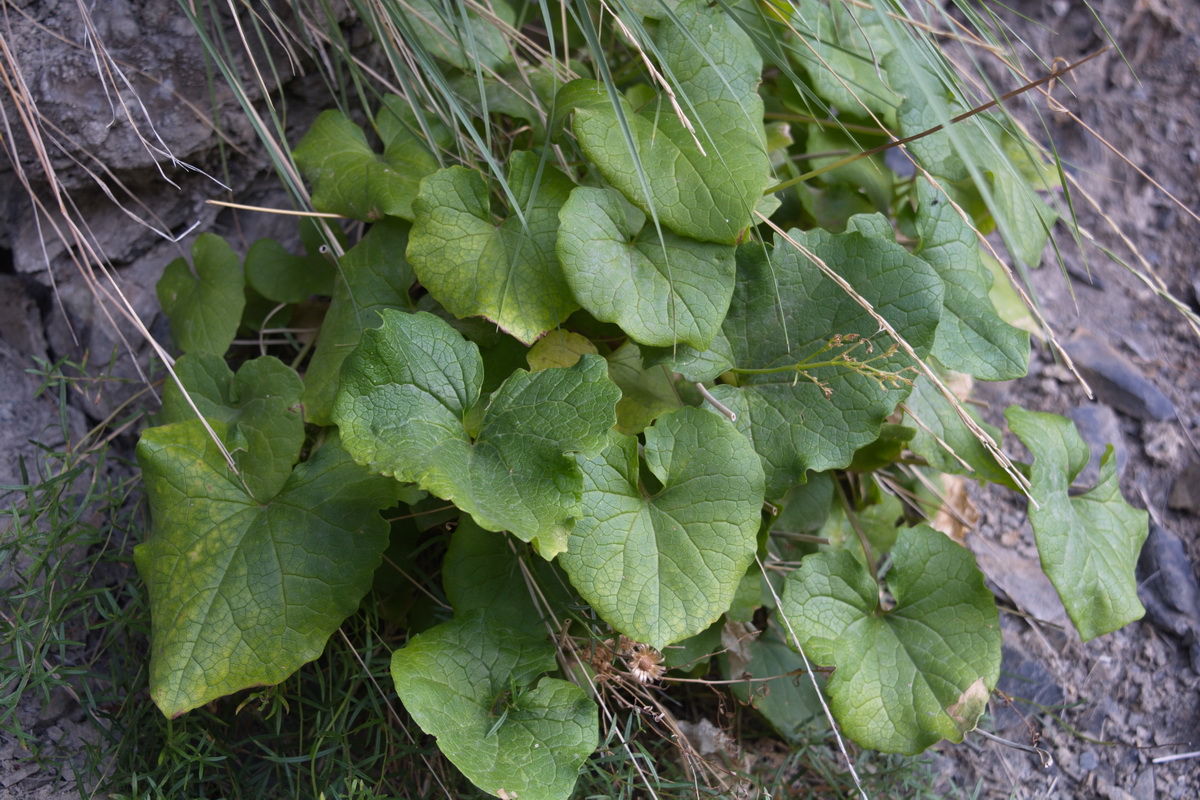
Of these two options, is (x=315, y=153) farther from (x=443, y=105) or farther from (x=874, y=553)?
(x=874, y=553)

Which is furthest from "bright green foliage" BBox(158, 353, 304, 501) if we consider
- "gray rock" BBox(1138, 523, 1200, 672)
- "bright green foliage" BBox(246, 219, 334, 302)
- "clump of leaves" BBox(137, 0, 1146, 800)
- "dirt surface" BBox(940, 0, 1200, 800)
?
"gray rock" BBox(1138, 523, 1200, 672)

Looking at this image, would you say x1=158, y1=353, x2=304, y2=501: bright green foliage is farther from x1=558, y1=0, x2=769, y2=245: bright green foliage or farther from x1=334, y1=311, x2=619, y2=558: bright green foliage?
x1=558, y1=0, x2=769, y2=245: bright green foliage

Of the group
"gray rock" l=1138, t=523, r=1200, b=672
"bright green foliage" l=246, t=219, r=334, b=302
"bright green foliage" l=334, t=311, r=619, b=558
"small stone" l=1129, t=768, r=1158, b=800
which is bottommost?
"small stone" l=1129, t=768, r=1158, b=800

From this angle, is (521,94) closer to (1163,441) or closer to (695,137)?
(695,137)

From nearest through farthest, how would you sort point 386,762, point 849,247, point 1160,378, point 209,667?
point 209,667, point 386,762, point 849,247, point 1160,378

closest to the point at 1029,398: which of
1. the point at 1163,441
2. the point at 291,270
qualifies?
the point at 1163,441

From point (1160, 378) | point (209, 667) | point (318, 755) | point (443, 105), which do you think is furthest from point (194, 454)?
point (1160, 378)

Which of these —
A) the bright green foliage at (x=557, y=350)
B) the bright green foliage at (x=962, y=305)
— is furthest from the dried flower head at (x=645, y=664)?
the bright green foliage at (x=962, y=305)
